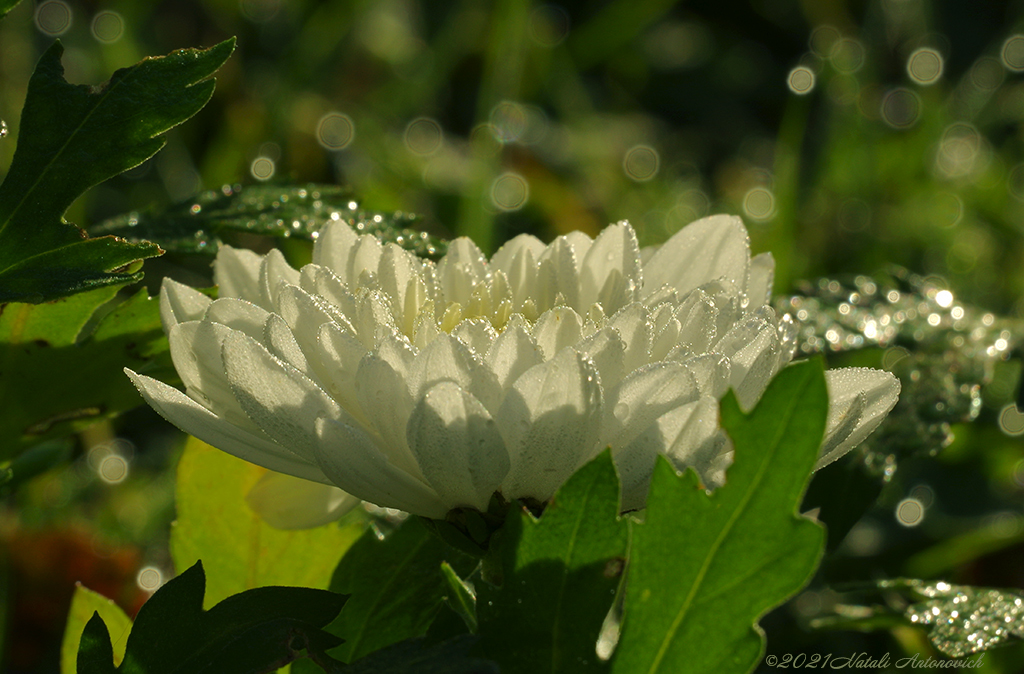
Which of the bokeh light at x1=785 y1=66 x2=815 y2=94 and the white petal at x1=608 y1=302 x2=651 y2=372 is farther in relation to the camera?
the bokeh light at x1=785 y1=66 x2=815 y2=94

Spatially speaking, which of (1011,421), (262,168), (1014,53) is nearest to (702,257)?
(1011,421)

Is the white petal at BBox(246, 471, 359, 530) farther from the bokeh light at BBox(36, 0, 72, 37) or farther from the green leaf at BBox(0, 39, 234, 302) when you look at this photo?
the bokeh light at BBox(36, 0, 72, 37)

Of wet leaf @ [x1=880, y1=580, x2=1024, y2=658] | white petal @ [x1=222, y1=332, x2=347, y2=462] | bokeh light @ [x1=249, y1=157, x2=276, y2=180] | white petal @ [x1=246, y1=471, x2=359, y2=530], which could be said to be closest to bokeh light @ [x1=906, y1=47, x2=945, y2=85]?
bokeh light @ [x1=249, y1=157, x2=276, y2=180]

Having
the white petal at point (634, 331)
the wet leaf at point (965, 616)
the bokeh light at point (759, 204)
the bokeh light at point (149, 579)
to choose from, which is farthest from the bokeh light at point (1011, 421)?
the bokeh light at point (149, 579)

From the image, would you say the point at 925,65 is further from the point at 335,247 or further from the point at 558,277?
the point at 335,247

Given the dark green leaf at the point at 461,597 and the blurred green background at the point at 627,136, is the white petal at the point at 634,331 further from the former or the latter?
the blurred green background at the point at 627,136

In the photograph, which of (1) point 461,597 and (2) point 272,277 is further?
(2) point 272,277
